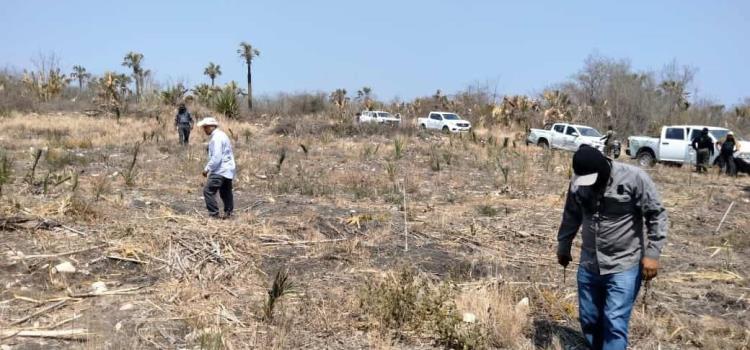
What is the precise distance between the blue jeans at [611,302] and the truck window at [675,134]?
15889 millimetres

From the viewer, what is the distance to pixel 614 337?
3510 millimetres

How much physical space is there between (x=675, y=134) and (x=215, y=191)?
15.1 metres

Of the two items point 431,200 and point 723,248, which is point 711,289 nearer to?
point 723,248

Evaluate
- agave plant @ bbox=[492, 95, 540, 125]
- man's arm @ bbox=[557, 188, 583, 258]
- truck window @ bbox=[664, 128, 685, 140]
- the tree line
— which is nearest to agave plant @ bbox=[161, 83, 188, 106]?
the tree line

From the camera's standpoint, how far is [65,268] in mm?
5148

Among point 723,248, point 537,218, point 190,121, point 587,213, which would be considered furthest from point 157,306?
point 190,121

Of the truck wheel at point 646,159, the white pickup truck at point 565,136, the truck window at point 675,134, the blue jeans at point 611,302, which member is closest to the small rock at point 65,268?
the blue jeans at point 611,302

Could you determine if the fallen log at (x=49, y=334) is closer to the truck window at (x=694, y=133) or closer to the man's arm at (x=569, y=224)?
the man's arm at (x=569, y=224)

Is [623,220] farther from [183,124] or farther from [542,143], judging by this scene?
[542,143]

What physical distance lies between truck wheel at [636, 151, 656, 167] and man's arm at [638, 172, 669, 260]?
52.2ft

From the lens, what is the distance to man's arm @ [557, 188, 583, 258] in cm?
385

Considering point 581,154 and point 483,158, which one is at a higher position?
point 581,154

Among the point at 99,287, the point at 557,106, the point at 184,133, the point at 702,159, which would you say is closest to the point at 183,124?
the point at 184,133

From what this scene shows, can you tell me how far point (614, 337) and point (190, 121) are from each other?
1602 centimetres
